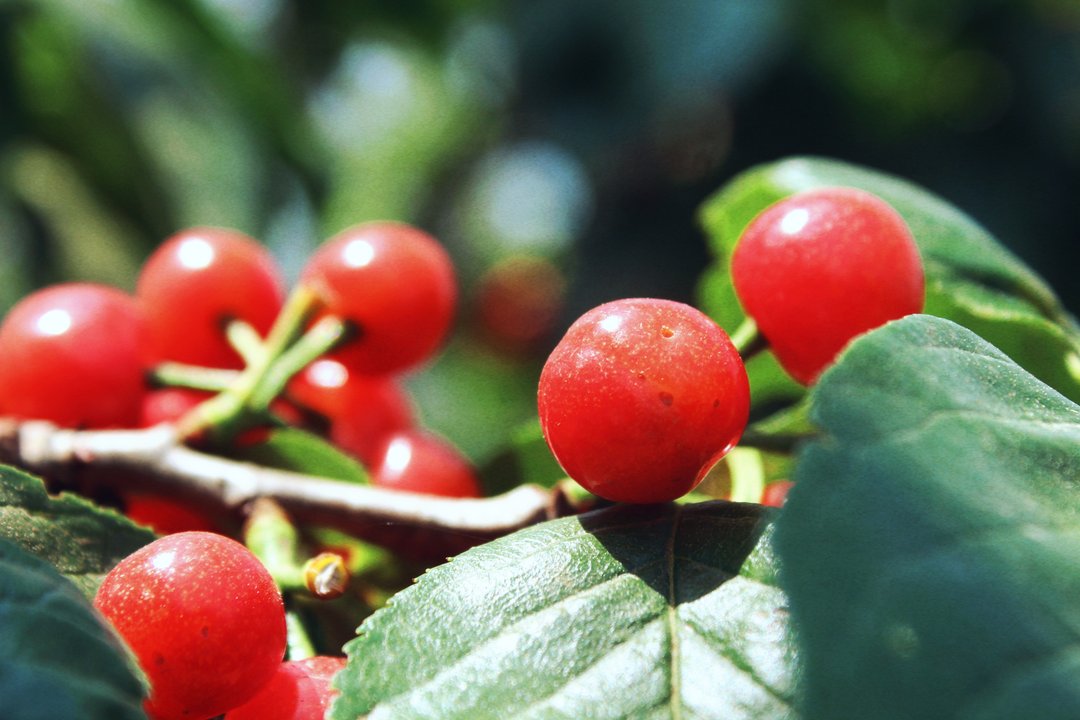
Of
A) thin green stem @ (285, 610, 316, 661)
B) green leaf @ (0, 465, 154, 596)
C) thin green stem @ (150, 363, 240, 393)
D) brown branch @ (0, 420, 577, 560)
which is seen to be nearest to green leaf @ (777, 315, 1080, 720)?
brown branch @ (0, 420, 577, 560)

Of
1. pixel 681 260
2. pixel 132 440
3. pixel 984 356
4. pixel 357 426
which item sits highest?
pixel 984 356

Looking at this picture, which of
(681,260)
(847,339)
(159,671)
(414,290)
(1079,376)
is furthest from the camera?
(681,260)

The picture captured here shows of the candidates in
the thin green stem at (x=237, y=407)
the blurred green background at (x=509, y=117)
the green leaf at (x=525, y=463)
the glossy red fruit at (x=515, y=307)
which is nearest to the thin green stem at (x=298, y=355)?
the thin green stem at (x=237, y=407)

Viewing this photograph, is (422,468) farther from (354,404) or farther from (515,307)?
(515,307)

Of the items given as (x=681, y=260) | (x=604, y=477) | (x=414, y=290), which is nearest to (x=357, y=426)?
(x=414, y=290)

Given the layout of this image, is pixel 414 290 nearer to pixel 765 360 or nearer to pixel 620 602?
pixel 765 360

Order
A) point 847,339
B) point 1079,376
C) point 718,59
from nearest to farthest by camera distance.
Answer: point 847,339 < point 1079,376 < point 718,59

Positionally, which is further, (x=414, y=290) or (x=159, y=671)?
(x=414, y=290)

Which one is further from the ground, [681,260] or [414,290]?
[414,290]
